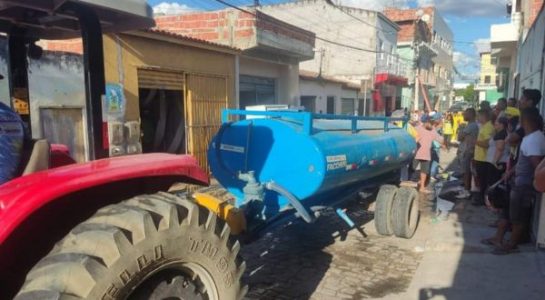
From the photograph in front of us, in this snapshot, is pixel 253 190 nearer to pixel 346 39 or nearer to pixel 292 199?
pixel 292 199

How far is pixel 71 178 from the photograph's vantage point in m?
2.16

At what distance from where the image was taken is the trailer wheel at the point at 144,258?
6.20ft

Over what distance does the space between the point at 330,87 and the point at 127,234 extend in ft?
57.8

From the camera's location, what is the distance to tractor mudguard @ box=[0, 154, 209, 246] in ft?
6.34

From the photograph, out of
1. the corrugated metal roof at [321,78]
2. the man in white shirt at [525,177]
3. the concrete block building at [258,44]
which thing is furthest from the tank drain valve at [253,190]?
the corrugated metal roof at [321,78]

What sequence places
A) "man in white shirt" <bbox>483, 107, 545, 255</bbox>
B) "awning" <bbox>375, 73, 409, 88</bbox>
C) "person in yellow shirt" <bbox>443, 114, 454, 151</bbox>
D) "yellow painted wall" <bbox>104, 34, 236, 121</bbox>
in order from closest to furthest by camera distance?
"man in white shirt" <bbox>483, 107, 545, 255</bbox>, "yellow painted wall" <bbox>104, 34, 236, 121</bbox>, "person in yellow shirt" <bbox>443, 114, 454, 151</bbox>, "awning" <bbox>375, 73, 409, 88</bbox>

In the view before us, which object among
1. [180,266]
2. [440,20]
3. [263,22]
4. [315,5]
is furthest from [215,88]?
[440,20]

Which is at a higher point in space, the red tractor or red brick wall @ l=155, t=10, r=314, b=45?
red brick wall @ l=155, t=10, r=314, b=45

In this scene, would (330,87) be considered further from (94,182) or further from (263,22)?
(94,182)

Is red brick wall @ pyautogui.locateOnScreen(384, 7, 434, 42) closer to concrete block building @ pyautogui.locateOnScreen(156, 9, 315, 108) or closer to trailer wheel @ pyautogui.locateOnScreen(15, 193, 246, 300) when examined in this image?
concrete block building @ pyautogui.locateOnScreen(156, 9, 315, 108)

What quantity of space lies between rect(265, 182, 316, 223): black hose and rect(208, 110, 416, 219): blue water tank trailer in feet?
0.03

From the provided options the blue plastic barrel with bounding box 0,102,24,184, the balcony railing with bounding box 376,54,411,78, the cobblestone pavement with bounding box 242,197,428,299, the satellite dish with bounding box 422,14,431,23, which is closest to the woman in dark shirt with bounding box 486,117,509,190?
the cobblestone pavement with bounding box 242,197,428,299

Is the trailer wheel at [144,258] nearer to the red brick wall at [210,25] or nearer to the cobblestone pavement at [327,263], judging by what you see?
the cobblestone pavement at [327,263]

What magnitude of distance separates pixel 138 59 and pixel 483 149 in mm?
6720
